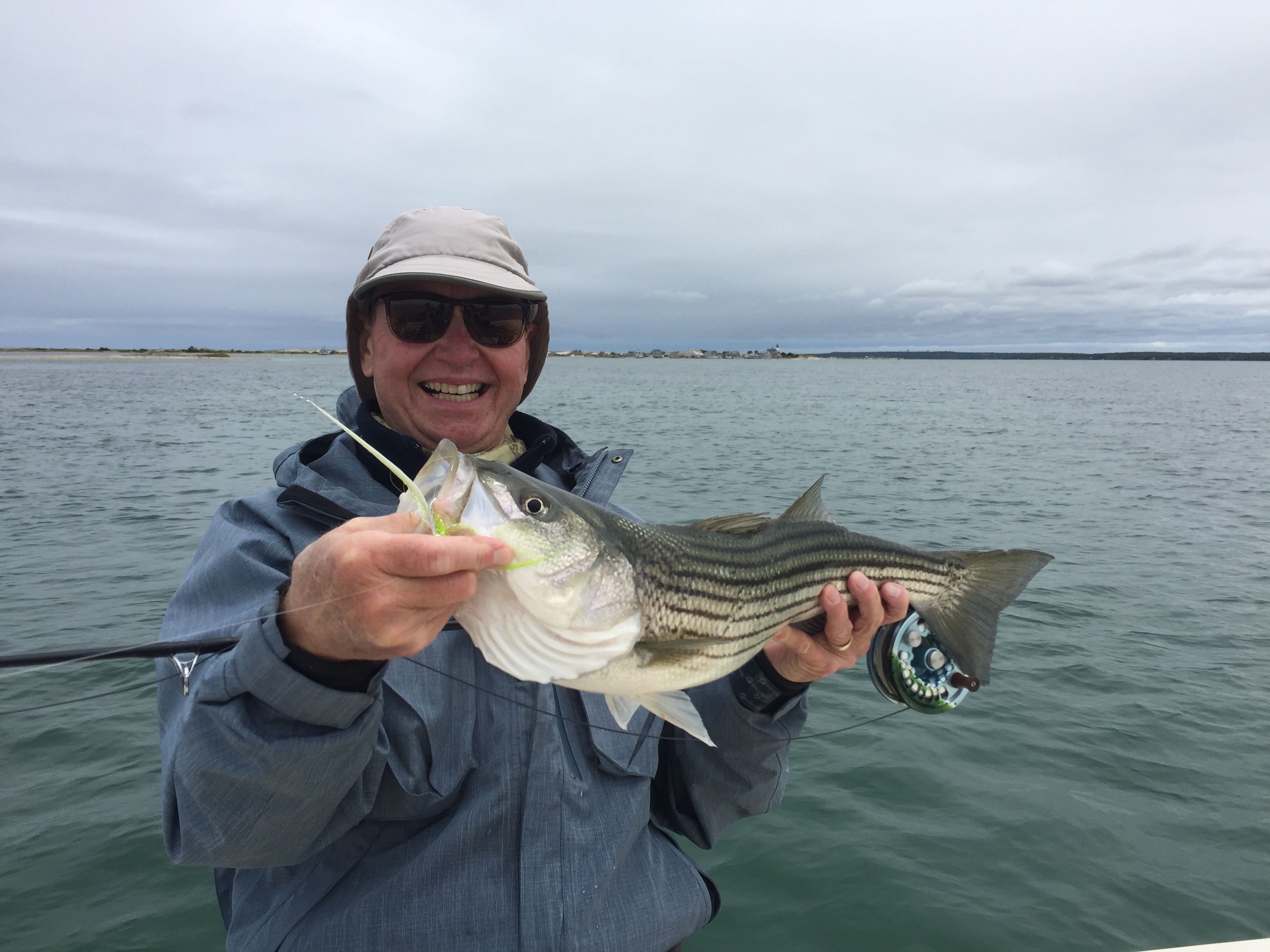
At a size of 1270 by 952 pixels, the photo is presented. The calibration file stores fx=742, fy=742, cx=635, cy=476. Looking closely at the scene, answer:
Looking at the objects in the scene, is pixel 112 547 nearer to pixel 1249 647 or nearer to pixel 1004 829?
pixel 1004 829

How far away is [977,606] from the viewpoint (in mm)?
3500

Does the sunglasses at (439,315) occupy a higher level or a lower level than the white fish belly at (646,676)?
higher

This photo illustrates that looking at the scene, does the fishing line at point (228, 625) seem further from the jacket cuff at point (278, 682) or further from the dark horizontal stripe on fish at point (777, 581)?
the dark horizontal stripe on fish at point (777, 581)

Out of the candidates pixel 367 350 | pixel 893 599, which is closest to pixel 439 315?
pixel 367 350

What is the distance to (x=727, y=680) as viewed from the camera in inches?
134

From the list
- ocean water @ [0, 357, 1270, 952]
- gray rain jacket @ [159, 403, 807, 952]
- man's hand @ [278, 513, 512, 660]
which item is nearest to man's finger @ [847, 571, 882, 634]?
gray rain jacket @ [159, 403, 807, 952]

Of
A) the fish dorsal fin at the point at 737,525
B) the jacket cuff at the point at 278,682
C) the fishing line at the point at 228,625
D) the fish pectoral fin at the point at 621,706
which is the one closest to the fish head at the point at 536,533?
the fishing line at the point at 228,625

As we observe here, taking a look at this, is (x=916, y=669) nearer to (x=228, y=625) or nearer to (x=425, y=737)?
(x=425, y=737)

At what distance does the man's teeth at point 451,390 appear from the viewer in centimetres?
350

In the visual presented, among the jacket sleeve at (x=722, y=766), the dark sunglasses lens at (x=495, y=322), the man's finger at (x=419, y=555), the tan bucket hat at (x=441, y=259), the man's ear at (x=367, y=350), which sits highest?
the tan bucket hat at (x=441, y=259)

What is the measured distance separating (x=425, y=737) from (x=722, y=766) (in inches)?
55.5

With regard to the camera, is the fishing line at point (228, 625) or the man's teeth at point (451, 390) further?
the man's teeth at point (451, 390)

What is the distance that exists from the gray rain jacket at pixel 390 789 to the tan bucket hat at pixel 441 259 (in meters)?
0.76

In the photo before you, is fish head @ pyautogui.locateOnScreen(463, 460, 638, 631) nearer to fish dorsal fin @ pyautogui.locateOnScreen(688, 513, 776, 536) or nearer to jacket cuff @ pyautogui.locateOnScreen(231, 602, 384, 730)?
jacket cuff @ pyautogui.locateOnScreen(231, 602, 384, 730)
